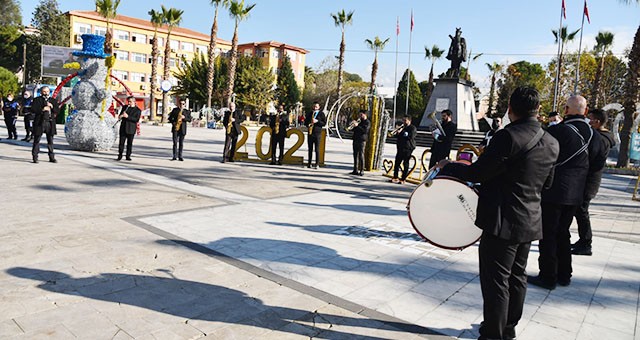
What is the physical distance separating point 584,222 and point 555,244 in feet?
5.20

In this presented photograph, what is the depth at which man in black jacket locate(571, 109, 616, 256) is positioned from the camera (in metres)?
5.73

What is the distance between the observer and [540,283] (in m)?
4.83

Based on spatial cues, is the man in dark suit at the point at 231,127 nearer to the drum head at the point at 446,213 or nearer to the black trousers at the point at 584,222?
the black trousers at the point at 584,222

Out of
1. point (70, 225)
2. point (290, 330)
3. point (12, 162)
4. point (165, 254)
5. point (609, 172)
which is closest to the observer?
point (290, 330)

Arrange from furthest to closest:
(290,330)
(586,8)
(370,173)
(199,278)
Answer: (586,8) → (370,173) → (199,278) → (290,330)

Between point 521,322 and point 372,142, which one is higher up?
point 372,142

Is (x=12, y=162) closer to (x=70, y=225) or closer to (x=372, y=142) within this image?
(x=70, y=225)

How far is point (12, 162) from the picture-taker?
11219 mm

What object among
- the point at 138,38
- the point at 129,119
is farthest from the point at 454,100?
the point at 138,38

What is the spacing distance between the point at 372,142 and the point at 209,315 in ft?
35.9

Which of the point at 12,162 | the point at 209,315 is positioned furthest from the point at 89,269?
the point at 12,162

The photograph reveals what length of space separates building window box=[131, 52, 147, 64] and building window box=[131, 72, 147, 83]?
188cm

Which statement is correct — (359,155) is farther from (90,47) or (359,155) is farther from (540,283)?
(90,47)

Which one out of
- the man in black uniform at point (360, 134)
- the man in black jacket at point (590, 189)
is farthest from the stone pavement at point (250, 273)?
the man in black uniform at point (360, 134)
